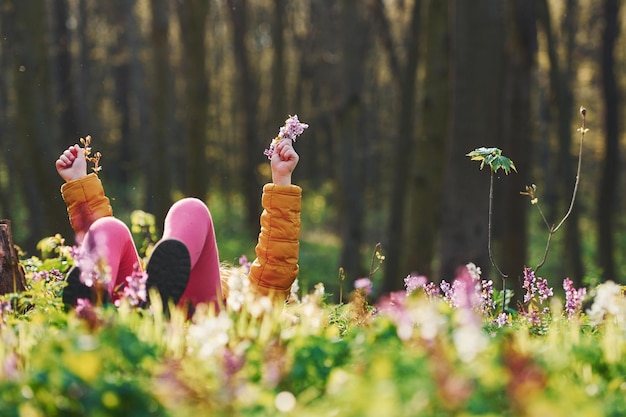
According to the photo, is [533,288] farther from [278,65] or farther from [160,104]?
[278,65]

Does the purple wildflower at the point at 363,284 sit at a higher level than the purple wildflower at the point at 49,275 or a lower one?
higher

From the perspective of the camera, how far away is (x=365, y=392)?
243 cm

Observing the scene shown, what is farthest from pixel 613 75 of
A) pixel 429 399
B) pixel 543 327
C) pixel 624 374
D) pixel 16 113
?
pixel 429 399

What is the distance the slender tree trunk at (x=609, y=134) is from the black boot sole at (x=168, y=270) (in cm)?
1099

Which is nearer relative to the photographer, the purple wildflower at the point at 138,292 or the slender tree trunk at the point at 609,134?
the purple wildflower at the point at 138,292

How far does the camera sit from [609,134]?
13.8m

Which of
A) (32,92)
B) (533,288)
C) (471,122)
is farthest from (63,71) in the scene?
(533,288)

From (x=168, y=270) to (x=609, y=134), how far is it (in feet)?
37.3

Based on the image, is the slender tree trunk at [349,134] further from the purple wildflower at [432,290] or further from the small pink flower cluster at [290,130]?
the purple wildflower at [432,290]

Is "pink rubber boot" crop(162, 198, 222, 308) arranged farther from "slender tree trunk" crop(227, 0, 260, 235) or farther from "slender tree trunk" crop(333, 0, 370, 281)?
"slender tree trunk" crop(227, 0, 260, 235)

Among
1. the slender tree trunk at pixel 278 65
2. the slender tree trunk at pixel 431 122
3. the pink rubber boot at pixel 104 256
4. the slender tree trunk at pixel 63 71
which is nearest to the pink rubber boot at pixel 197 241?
the pink rubber boot at pixel 104 256

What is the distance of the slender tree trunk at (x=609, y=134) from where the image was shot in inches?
538

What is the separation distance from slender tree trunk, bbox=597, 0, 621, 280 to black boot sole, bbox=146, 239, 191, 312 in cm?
1099

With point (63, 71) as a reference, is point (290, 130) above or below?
above
